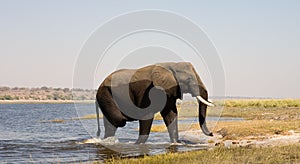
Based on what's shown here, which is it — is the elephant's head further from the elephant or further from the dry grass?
the dry grass

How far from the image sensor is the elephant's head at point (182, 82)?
21.1 metres


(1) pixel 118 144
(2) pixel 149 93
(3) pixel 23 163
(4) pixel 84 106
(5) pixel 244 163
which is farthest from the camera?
(4) pixel 84 106

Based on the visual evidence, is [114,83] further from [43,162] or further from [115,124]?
[43,162]

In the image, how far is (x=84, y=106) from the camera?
96.5 feet

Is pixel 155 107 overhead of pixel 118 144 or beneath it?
overhead

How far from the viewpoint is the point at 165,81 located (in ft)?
69.4

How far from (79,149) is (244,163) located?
10.4 metres

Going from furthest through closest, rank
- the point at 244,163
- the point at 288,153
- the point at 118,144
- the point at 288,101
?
the point at 288,101 < the point at 118,144 < the point at 288,153 < the point at 244,163

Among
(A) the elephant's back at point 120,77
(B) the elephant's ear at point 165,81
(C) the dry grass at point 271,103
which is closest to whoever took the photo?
(B) the elephant's ear at point 165,81

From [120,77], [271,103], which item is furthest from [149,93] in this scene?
[271,103]

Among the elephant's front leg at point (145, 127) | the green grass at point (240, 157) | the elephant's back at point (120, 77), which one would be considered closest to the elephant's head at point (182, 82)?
the elephant's back at point (120, 77)

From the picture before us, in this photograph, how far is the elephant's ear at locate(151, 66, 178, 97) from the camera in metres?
21.1

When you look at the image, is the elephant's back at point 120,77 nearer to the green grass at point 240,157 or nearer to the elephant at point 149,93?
the elephant at point 149,93

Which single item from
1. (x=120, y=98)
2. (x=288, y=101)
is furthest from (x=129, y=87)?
(x=288, y=101)
